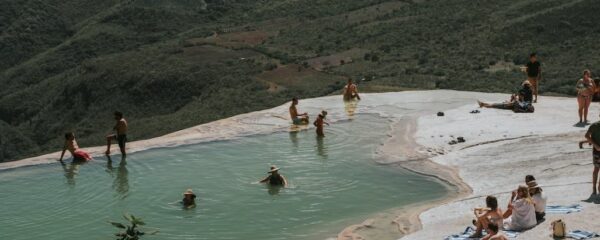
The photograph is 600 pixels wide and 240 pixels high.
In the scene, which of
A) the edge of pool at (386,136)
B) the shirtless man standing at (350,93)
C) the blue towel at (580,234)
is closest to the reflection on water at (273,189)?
the edge of pool at (386,136)

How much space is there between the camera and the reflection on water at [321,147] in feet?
73.3

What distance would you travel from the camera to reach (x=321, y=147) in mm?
23234

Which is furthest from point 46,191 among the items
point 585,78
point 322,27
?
point 322,27

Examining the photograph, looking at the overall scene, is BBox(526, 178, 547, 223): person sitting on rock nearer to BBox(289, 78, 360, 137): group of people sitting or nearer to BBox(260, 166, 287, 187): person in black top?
BBox(260, 166, 287, 187): person in black top

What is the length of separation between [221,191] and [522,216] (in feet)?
26.6

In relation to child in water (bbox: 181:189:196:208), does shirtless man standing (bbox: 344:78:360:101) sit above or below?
above

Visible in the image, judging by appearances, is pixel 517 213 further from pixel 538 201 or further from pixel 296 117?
pixel 296 117

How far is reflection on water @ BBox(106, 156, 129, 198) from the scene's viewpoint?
63.6 feet

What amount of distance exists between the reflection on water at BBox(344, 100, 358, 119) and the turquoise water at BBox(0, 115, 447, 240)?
3.21 m

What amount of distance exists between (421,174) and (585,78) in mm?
6204

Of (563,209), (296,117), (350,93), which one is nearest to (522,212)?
(563,209)

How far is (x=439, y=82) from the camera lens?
41438 mm

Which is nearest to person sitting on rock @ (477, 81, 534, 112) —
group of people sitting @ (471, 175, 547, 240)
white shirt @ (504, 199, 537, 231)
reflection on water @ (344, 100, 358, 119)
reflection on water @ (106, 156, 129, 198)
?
reflection on water @ (344, 100, 358, 119)

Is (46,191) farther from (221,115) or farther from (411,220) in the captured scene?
(221,115)
